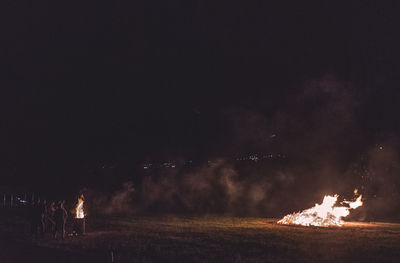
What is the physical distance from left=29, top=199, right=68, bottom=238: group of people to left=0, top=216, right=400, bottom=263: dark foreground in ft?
1.94

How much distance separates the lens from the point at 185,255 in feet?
45.1

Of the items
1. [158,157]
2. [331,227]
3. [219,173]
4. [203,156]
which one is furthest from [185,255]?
[158,157]

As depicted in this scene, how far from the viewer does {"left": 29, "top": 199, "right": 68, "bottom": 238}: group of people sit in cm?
1836

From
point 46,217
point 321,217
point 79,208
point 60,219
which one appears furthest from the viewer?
point 321,217

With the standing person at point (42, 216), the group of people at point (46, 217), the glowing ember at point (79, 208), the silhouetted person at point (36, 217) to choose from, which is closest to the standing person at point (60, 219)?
the group of people at point (46, 217)

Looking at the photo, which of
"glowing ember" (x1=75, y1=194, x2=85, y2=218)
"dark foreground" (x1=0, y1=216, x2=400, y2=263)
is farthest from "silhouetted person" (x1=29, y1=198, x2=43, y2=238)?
"glowing ember" (x1=75, y1=194, x2=85, y2=218)

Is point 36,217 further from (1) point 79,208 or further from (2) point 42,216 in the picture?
(1) point 79,208

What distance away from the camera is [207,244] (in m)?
16.3

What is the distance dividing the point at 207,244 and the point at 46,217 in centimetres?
761

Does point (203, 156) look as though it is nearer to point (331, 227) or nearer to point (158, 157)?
point (158, 157)

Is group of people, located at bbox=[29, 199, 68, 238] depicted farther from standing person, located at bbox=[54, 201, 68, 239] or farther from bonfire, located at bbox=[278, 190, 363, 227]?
bonfire, located at bbox=[278, 190, 363, 227]

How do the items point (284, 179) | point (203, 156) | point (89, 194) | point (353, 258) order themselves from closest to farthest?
point (353, 258)
point (284, 179)
point (89, 194)
point (203, 156)

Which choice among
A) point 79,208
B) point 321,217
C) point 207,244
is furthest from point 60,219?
point 321,217

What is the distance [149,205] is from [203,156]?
337 inches
